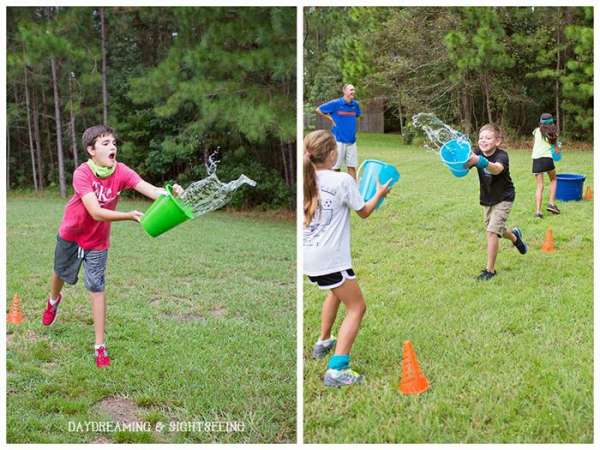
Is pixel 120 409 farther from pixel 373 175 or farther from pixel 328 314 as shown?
pixel 373 175

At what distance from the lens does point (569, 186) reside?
3.75 metres

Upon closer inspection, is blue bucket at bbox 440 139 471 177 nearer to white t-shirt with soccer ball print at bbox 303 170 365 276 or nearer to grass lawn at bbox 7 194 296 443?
white t-shirt with soccer ball print at bbox 303 170 365 276

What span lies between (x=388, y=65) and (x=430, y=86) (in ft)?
0.68

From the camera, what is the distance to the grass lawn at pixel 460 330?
168cm

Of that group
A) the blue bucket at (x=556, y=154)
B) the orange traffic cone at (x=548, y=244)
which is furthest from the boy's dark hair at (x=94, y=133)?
the orange traffic cone at (x=548, y=244)

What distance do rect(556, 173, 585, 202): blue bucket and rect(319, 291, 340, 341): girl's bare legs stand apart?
2.31 meters

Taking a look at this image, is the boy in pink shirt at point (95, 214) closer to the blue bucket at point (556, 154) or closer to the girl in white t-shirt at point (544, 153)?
the girl in white t-shirt at point (544, 153)

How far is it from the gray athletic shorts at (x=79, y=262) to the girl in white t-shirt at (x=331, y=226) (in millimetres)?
777

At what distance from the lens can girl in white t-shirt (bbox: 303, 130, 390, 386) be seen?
176 centimetres

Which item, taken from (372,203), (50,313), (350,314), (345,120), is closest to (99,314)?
(50,313)

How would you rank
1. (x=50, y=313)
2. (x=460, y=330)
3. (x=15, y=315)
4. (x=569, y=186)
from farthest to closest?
1. (x=569, y=186)
2. (x=15, y=315)
3. (x=50, y=313)
4. (x=460, y=330)

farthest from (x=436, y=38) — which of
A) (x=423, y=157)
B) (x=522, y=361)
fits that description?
(x=522, y=361)

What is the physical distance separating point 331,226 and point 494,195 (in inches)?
52.2

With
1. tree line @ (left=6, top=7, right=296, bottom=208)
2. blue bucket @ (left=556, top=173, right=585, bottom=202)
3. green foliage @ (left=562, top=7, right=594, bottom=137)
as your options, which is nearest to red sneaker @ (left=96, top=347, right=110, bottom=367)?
tree line @ (left=6, top=7, right=296, bottom=208)
